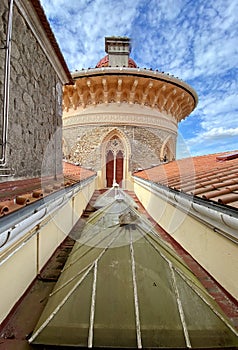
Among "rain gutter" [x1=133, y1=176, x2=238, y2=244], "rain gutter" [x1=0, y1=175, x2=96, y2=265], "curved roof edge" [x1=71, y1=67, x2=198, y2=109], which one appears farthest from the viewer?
"curved roof edge" [x1=71, y1=67, x2=198, y2=109]

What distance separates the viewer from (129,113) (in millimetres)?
12273

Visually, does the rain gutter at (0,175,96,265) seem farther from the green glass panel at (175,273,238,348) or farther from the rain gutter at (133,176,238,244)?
the rain gutter at (133,176,238,244)

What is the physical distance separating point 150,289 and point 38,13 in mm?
4445

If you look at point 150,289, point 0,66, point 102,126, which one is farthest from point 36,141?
point 102,126

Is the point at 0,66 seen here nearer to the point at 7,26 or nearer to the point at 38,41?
the point at 7,26

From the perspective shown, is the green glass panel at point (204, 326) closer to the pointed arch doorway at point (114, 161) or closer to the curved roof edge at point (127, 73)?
the pointed arch doorway at point (114, 161)

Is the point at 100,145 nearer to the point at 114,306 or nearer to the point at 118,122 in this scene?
the point at 118,122

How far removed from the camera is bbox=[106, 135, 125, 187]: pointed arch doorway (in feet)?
41.2

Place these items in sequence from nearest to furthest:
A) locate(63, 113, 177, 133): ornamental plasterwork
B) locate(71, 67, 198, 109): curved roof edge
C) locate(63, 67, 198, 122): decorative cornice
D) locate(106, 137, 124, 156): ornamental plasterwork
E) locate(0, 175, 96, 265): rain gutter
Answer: locate(0, 175, 96, 265): rain gutter → locate(71, 67, 198, 109): curved roof edge → locate(63, 67, 198, 122): decorative cornice → locate(63, 113, 177, 133): ornamental plasterwork → locate(106, 137, 124, 156): ornamental plasterwork

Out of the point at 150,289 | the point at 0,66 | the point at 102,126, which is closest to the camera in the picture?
the point at 150,289

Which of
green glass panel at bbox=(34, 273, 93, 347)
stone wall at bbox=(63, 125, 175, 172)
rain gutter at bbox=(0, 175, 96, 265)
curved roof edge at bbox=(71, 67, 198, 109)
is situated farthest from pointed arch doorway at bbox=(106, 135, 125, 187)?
green glass panel at bbox=(34, 273, 93, 347)

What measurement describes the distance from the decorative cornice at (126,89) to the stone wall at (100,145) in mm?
1442

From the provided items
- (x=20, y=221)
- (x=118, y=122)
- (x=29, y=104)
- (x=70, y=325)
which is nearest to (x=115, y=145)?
(x=118, y=122)

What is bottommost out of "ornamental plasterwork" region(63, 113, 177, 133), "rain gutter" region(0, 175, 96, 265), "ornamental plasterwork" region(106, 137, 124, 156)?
"rain gutter" region(0, 175, 96, 265)
